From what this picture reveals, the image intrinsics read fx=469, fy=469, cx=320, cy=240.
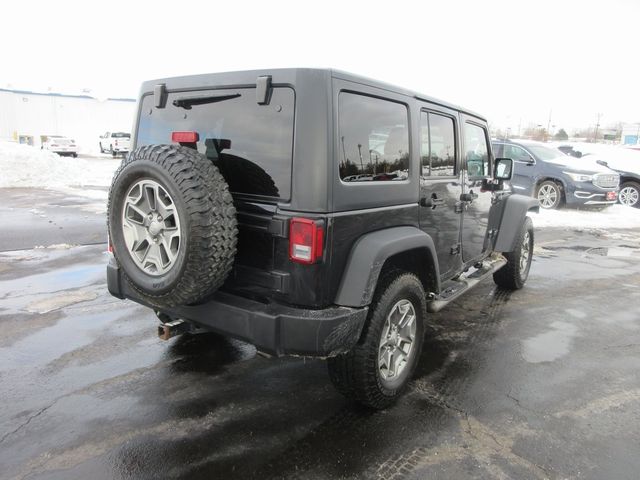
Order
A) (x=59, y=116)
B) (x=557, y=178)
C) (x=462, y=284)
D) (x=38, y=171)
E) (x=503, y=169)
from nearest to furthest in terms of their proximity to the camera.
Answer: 1. (x=462, y=284)
2. (x=503, y=169)
3. (x=557, y=178)
4. (x=38, y=171)
5. (x=59, y=116)

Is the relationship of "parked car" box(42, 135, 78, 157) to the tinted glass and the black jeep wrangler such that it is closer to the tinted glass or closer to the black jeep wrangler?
the tinted glass

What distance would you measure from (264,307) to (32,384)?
193cm

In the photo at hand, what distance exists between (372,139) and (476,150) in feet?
7.09

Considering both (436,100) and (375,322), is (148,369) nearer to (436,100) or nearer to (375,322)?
(375,322)

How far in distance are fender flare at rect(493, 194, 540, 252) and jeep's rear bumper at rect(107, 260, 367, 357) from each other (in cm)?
305

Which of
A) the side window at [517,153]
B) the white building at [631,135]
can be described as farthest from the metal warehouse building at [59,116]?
the white building at [631,135]

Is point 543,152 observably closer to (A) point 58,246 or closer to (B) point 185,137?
(A) point 58,246

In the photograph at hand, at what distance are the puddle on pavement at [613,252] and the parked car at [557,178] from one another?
145 inches

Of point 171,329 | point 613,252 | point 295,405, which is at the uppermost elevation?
point 171,329

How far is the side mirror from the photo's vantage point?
496 cm

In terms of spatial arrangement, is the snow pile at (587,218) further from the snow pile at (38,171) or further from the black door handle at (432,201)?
the snow pile at (38,171)

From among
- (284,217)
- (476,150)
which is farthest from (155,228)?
(476,150)

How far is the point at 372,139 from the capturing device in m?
2.93

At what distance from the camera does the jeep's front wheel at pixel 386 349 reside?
2.85m
